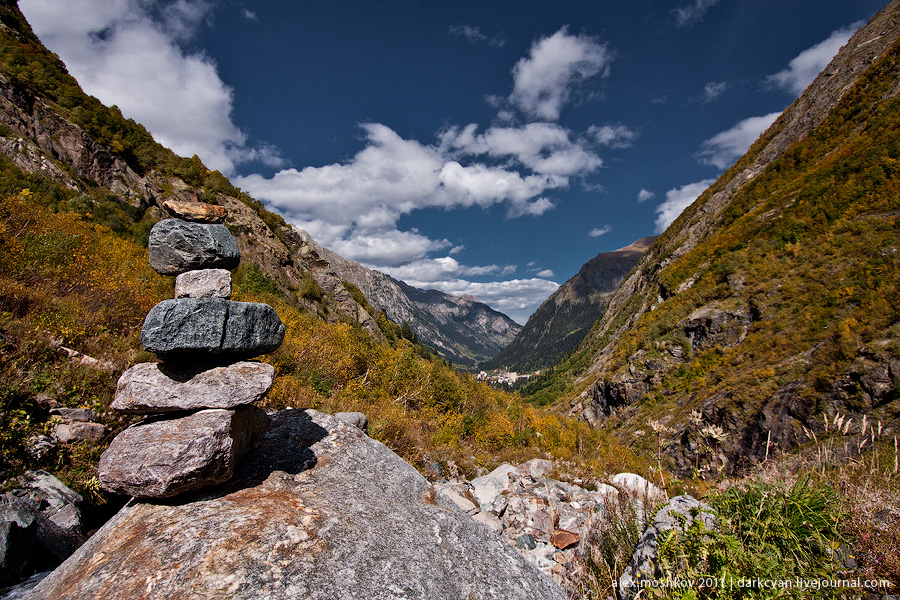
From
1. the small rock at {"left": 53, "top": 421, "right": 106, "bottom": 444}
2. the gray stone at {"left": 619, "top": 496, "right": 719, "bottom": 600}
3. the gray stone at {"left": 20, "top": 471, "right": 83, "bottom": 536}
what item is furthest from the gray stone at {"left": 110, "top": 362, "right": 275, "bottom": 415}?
the gray stone at {"left": 619, "top": 496, "right": 719, "bottom": 600}

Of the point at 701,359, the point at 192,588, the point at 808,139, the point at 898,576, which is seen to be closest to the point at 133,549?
the point at 192,588

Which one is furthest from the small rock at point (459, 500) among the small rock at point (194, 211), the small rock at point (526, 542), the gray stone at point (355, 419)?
the small rock at point (194, 211)

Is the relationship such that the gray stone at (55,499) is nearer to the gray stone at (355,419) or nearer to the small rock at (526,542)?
the gray stone at (355,419)

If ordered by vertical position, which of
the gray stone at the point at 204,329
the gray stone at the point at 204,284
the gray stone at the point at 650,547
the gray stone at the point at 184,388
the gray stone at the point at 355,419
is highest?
the gray stone at the point at 204,284

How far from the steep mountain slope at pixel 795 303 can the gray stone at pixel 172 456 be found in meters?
6.22

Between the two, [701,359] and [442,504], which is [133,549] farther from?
[701,359]

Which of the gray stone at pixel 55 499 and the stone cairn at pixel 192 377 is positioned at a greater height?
the stone cairn at pixel 192 377

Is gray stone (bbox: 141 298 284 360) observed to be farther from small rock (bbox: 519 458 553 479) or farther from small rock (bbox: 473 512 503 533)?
small rock (bbox: 519 458 553 479)

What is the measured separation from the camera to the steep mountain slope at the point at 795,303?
44.1 ft

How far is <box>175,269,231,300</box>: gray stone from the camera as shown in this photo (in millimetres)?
5230

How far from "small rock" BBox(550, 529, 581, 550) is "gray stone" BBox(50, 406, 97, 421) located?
9.56 meters

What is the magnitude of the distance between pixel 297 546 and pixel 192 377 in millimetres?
2898

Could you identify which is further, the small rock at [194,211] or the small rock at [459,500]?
the small rock at [459,500]

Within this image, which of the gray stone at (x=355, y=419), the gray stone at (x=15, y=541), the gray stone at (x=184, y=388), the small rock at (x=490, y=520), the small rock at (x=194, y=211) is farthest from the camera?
the gray stone at (x=355, y=419)
